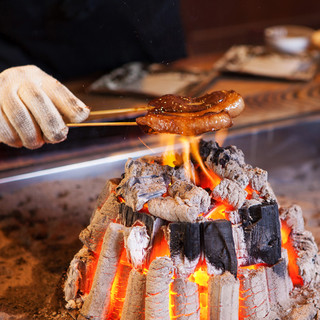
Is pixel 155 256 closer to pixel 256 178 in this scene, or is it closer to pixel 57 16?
pixel 256 178

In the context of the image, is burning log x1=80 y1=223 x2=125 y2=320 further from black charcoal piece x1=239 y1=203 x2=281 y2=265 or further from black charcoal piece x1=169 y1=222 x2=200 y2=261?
black charcoal piece x1=239 y1=203 x2=281 y2=265

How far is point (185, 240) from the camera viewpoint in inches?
73.1

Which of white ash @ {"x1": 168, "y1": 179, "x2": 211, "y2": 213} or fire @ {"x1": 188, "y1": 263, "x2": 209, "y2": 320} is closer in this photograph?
white ash @ {"x1": 168, "y1": 179, "x2": 211, "y2": 213}

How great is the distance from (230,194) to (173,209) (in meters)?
0.28

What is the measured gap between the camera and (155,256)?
1978 millimetres

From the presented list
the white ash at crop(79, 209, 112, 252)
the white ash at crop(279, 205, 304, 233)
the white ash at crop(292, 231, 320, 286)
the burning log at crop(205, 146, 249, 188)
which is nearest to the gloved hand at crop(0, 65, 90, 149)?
the white ash at crop(79, 209, 112, 252)

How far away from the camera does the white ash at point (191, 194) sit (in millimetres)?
1876

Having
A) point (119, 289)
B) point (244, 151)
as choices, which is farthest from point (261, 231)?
point (244, 151)

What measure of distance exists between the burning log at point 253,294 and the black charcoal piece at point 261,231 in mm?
68

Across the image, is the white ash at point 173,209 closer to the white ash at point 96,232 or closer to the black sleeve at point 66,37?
the white ash at point 96,232

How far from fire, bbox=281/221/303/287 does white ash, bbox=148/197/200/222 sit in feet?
2.23

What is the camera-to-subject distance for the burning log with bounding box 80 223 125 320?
78.0 inches

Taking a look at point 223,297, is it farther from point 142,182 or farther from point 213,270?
point 142,182

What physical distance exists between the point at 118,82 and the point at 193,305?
9.05ft
